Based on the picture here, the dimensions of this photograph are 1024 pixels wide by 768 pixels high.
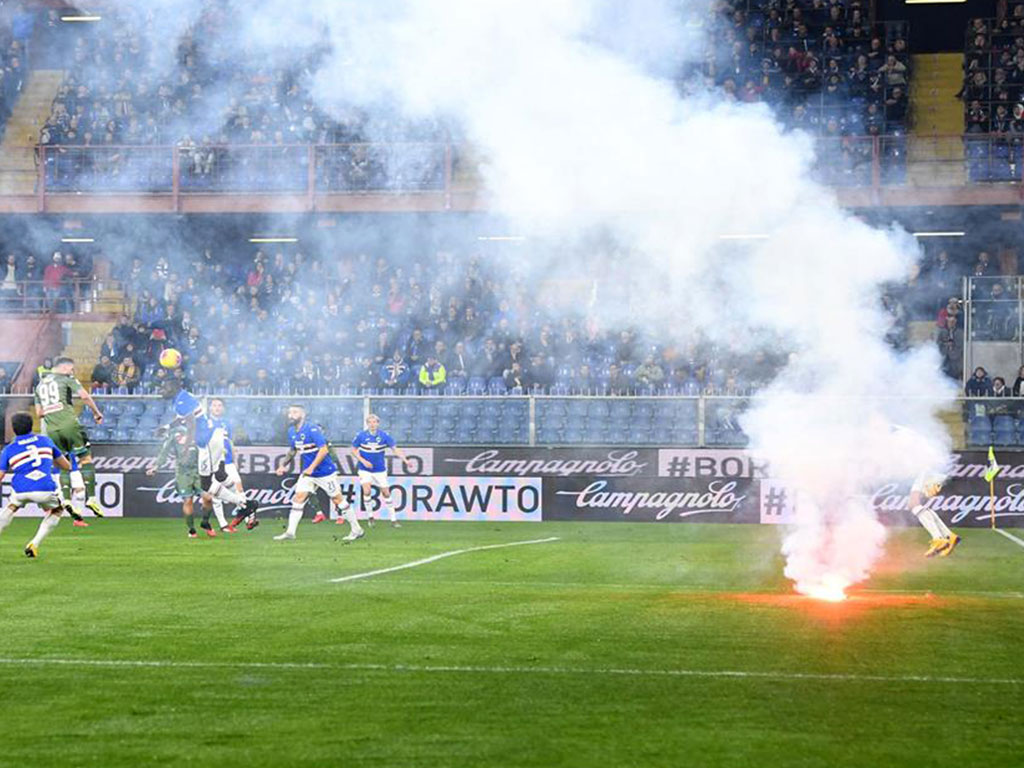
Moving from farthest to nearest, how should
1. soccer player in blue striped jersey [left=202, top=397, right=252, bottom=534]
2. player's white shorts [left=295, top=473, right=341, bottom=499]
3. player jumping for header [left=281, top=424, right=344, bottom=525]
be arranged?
1. player jumping for header [left=281, top=424, right=344, bottom=525]
2. soccer player in blue striped jersey [left=202, top=397, right=252, bottom=534]
3. player's white shorts [left=295, top=473, right=341, bottom=499]

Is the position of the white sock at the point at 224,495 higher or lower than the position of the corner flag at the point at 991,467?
lower

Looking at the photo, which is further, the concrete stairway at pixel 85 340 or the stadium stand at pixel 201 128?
the concrete stairway at pixel 85 340

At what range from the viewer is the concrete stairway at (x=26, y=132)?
35156 mm

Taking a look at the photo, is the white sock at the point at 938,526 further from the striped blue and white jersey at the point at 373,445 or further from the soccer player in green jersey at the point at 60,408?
the soccer player in green jersey at the point at 60,408

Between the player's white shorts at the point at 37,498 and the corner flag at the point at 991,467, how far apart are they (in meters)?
17.5

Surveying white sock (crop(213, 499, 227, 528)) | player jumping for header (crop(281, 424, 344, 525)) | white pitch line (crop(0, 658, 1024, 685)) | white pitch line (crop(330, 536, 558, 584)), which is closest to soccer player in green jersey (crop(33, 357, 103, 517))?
white sock (crop(213, 499, 227, 528))

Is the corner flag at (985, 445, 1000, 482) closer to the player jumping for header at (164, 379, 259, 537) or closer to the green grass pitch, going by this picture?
the green grass pitch

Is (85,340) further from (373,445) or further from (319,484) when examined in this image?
(319,484)

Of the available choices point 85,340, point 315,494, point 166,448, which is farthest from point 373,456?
point 85,340

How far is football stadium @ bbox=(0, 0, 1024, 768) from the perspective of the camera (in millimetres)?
10141

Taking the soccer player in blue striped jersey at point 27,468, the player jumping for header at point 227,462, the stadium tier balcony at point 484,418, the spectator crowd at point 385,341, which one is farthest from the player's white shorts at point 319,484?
the soccer player in blue striped jersey at point 27,468

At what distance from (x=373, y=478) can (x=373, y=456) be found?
47 centimetres

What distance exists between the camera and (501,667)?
11.0m

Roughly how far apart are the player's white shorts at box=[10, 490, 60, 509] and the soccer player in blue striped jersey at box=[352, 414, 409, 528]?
10011 millimetres
